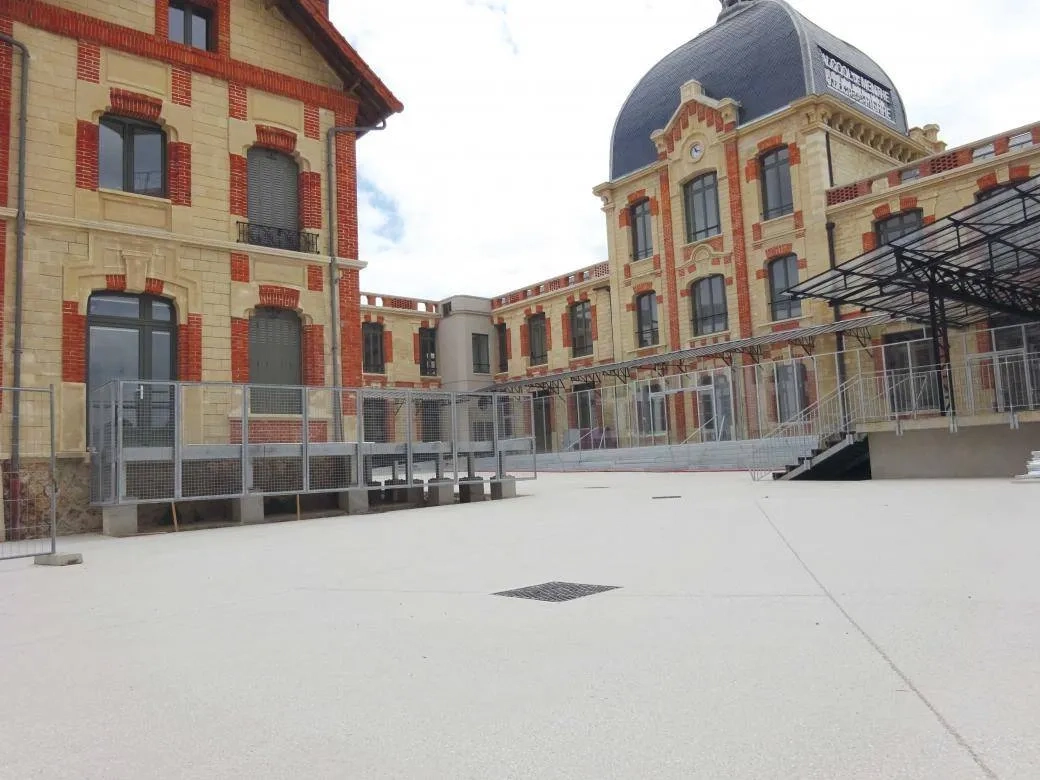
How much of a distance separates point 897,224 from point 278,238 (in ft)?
63.4

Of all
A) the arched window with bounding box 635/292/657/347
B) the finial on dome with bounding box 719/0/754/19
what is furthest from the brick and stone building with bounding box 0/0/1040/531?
the finial on dome with bounding box 719/0/754/19

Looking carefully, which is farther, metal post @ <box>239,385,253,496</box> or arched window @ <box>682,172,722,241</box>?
arched window @ <box>682,172,722,241</box>

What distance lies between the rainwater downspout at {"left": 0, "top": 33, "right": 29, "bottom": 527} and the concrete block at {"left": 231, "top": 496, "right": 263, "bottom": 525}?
10.1 feet

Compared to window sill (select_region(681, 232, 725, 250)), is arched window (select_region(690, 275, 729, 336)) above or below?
below

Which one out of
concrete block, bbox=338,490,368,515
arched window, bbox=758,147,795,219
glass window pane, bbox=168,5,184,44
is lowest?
concrete block, bbox=338,490,368,515

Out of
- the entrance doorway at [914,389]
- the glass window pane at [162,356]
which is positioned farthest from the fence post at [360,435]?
the entrance doorway at [914,389]

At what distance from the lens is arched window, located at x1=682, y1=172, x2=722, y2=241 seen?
3061 centimetres

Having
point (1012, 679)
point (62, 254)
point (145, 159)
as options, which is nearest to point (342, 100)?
point (145, 159)

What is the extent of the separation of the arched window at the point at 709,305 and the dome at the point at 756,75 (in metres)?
5.93

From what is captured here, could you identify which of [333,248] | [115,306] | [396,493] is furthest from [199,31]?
[396,493]

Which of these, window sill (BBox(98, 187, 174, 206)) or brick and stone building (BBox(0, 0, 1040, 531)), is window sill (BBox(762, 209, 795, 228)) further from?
window sill (BBox(98, 187, 174, 206))

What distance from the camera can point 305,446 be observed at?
1329cm

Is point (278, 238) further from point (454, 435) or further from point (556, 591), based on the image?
point (556, 591)

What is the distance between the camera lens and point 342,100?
16.5m
